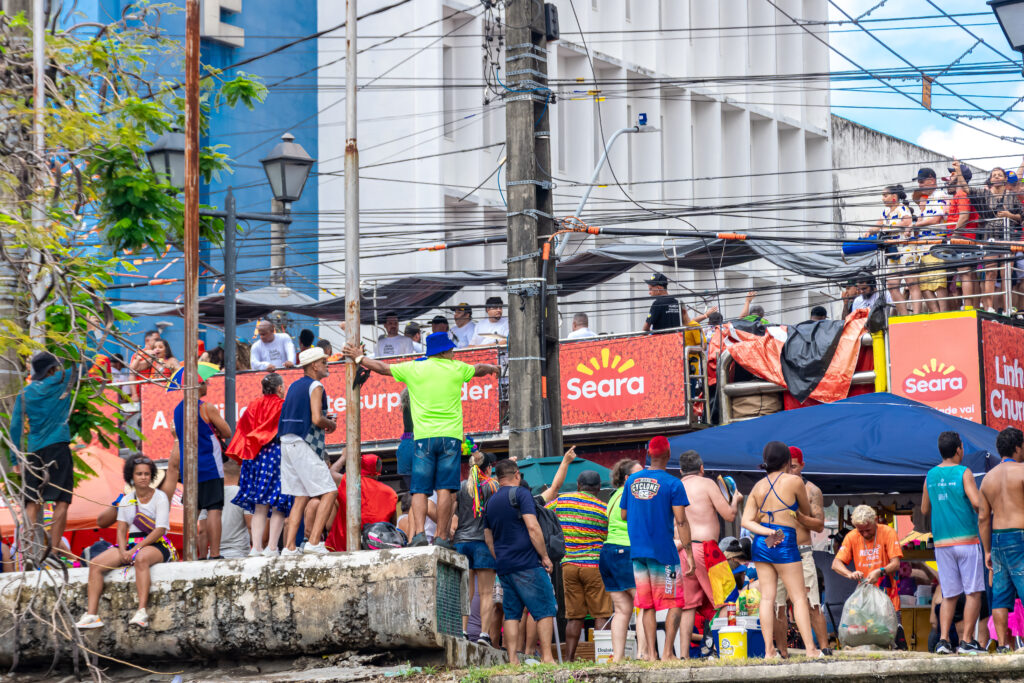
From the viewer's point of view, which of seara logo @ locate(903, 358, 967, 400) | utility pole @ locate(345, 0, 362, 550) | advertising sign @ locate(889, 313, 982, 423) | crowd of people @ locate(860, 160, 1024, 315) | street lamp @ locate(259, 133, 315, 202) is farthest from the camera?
crowd of people @ locate(860, 160, 1024, 315)

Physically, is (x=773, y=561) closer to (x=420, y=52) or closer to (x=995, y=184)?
(x=995, y=184)

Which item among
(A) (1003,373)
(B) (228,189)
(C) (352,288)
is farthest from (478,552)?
(A) (1003,373)

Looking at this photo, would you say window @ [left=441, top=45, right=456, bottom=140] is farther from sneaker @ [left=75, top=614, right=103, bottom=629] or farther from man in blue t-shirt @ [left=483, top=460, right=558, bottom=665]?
sneaker @ [left=75, top=614, right=103, bottom=629]

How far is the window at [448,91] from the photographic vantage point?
3006cm

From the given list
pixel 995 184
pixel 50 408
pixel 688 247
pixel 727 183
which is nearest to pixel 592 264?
pixel 688 247

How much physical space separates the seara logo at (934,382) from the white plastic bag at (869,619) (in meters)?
6.07

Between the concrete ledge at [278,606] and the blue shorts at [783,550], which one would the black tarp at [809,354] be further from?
the concrete ledge at [278,606]

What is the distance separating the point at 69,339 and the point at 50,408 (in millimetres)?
731

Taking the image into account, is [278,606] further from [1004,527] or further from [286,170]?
[286,170]

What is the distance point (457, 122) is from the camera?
30250 millimetres

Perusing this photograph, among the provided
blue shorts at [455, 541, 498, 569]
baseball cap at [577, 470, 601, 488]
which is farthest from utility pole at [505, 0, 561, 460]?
blue shorts at [455, 541, 498, 569]

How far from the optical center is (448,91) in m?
30.3

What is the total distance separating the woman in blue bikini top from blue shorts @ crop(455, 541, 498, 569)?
2591mm

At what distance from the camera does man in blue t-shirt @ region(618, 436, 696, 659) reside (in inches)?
437
